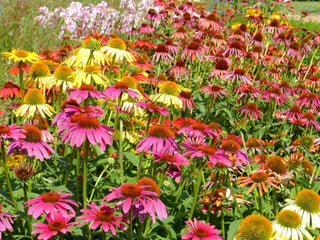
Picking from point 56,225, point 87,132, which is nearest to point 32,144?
point 87,132

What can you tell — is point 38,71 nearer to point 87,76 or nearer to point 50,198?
point 87,76

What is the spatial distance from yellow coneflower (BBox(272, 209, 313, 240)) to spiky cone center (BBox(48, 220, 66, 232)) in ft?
2.66

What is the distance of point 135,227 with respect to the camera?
1.86 metres

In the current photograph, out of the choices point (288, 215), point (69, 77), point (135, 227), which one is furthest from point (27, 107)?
point (288, 215)

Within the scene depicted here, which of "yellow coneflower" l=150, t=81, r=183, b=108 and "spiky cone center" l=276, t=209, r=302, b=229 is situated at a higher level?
"yellow coneflower" l=150, t=81, r=183, b=108

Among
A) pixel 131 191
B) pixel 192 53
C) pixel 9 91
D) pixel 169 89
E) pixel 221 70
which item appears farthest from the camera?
pixel 192 53

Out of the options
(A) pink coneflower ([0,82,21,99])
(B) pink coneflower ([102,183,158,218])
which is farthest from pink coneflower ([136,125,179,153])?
(A) pink coneflower ([0,82,21,99])

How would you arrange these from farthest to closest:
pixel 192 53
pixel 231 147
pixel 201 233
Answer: pixel 192 53
pixel 231 147
pixel 201 233

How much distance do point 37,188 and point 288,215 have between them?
1235 millimetres

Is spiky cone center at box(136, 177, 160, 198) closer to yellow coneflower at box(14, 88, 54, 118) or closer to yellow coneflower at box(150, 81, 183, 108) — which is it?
yellow coneflower at box(14, 88, 54, 118)

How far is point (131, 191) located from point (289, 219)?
627mm

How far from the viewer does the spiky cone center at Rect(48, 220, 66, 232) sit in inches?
50.9

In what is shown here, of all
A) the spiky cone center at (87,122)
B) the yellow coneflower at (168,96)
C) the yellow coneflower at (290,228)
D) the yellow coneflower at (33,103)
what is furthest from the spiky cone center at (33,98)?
the yellow coneflower at (290,228)

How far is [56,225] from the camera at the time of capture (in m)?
1.30
